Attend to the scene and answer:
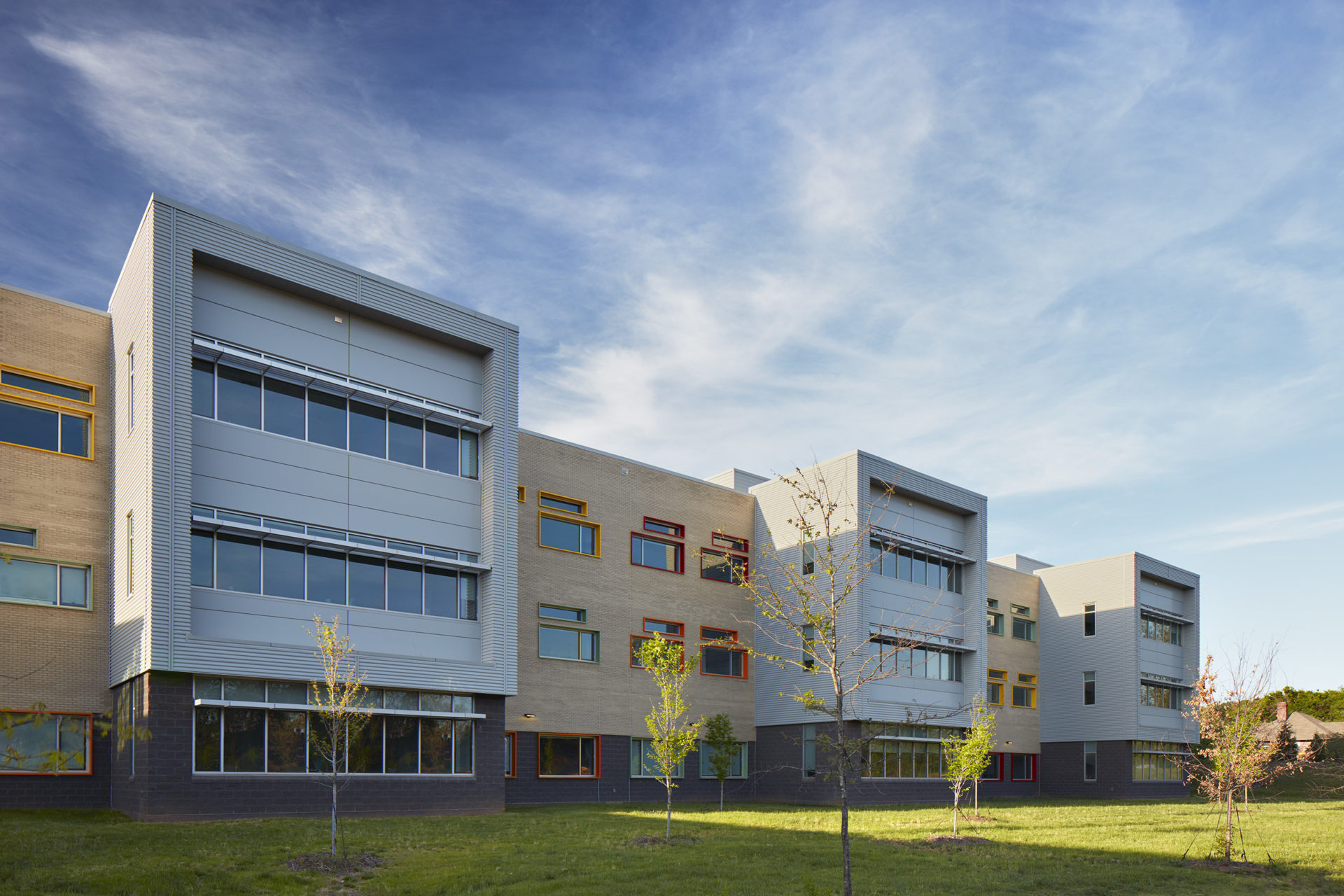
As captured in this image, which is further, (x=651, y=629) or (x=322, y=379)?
(x=651, y=629)

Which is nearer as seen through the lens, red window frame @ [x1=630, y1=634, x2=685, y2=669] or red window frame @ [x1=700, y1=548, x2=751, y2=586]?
red window frame @ [x1=630, y1=634, x2=685, y2=669]

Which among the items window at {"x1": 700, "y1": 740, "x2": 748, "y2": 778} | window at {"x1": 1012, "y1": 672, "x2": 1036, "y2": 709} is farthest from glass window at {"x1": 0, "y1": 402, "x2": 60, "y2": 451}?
window at {"x1": 1012, "y1": 672, "x2": 1036, "y2": 709}

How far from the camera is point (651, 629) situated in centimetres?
3769

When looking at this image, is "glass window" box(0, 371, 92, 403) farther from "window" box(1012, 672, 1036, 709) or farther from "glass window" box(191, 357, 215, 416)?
"window" box(1012, 672, 1036, 709)

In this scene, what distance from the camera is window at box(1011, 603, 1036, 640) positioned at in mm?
53594

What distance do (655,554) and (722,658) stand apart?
528cm

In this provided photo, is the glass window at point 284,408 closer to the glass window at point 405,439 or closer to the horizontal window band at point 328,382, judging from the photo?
the horizontal window band at point 328,382

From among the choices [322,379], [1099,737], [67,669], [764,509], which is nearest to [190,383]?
[322,379]

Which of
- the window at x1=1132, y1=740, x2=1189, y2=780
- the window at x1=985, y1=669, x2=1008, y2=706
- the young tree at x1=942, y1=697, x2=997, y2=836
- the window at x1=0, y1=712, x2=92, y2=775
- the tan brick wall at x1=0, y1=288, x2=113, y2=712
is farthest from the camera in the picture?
the window at x1=985, y1=669, x2=1008, y2=706

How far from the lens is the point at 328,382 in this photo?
27281 millimetres

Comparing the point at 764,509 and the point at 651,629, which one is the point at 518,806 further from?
the point at 764,509

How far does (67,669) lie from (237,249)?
11.4 m

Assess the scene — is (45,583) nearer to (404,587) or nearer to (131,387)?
(131,387)

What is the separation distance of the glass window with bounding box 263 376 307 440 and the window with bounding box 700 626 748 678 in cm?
1837
